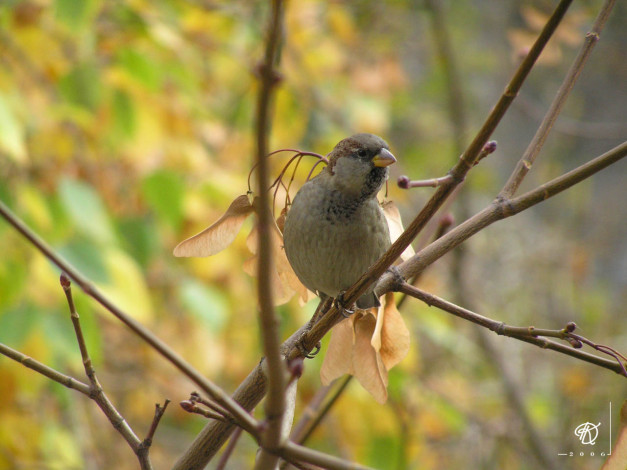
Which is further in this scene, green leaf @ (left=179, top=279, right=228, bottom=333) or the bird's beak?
green leaf @ (left=179, top=279, right=228, bottom=333)

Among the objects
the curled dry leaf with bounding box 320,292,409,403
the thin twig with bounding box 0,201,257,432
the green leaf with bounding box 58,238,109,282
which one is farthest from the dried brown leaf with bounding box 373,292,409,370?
the green leaf with bounding box 58,238,109,282

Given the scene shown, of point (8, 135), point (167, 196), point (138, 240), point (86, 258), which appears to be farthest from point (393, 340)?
point (138, 240)

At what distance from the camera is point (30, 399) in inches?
110

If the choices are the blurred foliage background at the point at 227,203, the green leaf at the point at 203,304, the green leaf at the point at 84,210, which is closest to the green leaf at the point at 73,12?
the blurred foliage background at the point at 227,203

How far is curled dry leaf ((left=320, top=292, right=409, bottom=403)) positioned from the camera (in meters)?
1.10

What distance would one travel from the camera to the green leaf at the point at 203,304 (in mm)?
2332

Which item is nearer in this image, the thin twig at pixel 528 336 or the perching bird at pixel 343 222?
the thin twig at pixel 528 336

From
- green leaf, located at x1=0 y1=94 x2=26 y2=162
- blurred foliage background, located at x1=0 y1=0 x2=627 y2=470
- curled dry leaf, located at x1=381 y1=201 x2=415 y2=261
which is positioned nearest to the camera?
curled dry leaf, located at x1=381 y1=201 x2=415 y2=261

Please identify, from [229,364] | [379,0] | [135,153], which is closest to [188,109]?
[135,153]

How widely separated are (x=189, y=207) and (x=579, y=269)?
327 cm

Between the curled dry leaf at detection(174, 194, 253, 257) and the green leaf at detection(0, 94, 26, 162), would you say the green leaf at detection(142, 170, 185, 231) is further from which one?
A: the curled dry leaf at detection(174, 194, 253, 257)

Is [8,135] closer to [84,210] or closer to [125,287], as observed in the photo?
[84,210]

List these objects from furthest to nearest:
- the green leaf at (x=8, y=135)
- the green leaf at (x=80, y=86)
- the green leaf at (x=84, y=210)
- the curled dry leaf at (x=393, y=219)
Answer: the green leaf at (x=80, y=86) → the green leaf at (x=84, y=210) → the green leaf at (x=8, y=135) → the curled dry leaf at (x=393, y=219)

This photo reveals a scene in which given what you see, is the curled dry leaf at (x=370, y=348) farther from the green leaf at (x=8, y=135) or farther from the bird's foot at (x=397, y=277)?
the green leaf at (x=8, y=135)
